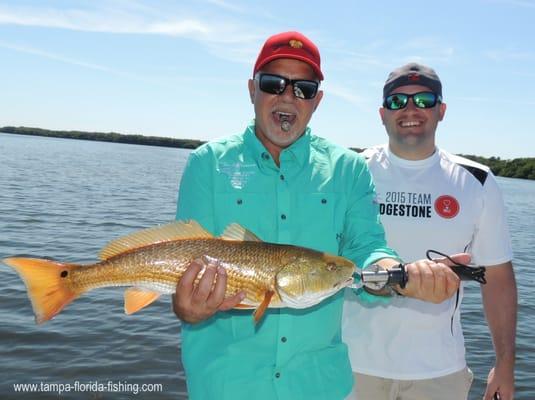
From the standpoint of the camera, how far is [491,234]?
4.79 metres

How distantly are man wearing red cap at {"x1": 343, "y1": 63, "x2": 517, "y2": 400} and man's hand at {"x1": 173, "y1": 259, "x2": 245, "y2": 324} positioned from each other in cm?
190

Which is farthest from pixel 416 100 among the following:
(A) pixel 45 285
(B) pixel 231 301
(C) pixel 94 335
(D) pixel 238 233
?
(C) pixel 94 335

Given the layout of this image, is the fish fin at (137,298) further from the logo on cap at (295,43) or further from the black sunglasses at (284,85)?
the logo on cap at (295,43)

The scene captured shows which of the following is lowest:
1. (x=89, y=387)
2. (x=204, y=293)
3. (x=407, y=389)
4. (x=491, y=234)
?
(x=89, y=387)

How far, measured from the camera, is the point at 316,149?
375cm

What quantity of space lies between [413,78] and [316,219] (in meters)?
2.28

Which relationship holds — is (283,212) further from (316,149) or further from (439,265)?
→ (439,265)

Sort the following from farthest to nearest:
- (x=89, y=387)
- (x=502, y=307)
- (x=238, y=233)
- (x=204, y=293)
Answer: (x=89, y=387)
(x=502, y=307)
(x=238, y=233)
(x=204, y=293)

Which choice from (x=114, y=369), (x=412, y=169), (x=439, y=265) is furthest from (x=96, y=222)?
(x=439, y=265)

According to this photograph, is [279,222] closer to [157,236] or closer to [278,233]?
[278,233]

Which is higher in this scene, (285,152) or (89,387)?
(285,152)

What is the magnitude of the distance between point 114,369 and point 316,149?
737 centimetres

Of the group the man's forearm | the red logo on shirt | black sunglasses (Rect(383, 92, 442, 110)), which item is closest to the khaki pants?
the man's forearm

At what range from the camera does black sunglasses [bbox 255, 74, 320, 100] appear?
3674 millimetres
